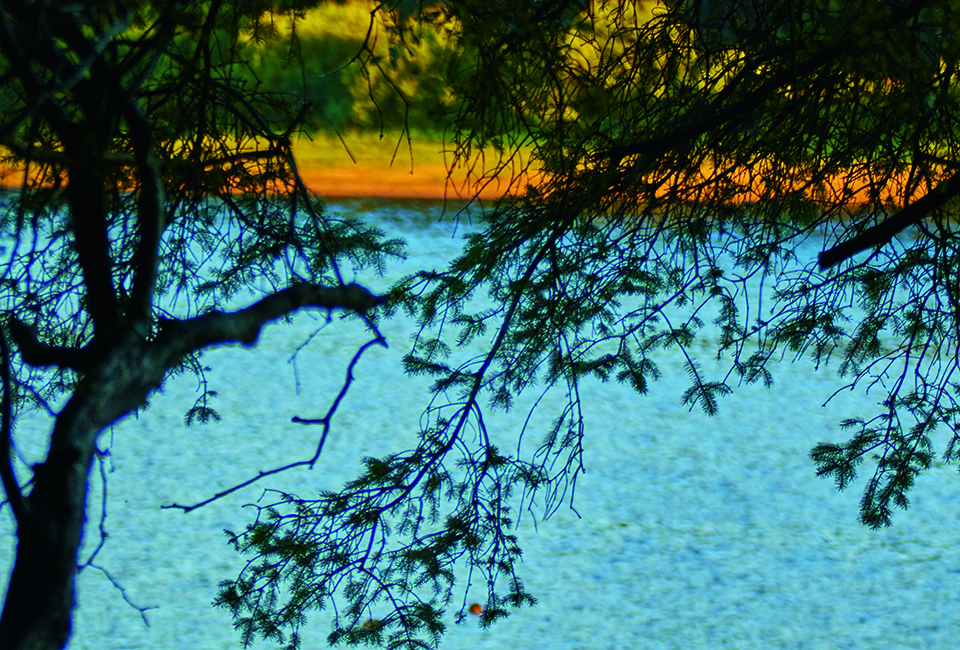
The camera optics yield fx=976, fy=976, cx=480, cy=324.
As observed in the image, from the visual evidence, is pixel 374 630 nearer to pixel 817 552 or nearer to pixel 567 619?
pixel 567 619

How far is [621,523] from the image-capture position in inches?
258

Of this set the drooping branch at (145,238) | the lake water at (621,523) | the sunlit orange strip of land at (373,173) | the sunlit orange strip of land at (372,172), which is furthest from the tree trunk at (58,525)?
the sunlit orange strip of land at (372,172)

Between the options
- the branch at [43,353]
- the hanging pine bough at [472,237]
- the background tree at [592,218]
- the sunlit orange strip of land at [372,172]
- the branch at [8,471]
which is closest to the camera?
the branch at [8,471]

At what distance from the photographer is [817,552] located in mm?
6258

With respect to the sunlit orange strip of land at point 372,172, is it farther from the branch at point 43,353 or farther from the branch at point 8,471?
the branch at point 8,471

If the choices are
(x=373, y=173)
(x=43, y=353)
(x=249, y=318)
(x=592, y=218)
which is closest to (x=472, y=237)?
(x=592, y=218)

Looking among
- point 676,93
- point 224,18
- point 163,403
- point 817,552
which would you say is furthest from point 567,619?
point 163,403

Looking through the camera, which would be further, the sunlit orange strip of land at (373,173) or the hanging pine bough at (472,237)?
the sunlit orange strip of land at (373,173)

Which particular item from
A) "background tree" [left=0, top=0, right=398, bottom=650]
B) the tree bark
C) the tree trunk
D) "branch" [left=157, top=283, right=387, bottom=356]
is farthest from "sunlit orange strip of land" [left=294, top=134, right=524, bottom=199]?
the tree trunk

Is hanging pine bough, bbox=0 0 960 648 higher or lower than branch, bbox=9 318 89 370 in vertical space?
higher

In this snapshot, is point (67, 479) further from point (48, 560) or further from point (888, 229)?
point (888, 229)

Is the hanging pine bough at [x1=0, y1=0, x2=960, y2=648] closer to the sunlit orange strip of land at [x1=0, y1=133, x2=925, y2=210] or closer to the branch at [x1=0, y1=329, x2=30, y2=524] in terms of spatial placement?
the branch at [x1=0, y1=329, x2=30, y2=524]

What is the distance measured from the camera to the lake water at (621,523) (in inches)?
214

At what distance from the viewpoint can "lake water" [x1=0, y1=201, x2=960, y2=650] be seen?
5441 mm
